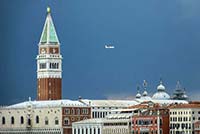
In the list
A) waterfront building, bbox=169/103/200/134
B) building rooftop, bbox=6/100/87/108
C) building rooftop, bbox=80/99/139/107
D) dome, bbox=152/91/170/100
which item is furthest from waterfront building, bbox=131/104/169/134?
dome, bbox=152/91/170/100

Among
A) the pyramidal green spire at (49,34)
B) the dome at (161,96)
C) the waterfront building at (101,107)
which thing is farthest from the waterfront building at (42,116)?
the dome at (161,96)

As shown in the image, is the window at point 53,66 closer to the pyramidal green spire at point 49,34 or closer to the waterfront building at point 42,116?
the pyramidal green spire at point 49,34

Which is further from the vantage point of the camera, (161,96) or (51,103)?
(161,96)

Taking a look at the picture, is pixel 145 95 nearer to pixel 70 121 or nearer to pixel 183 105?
pixel 70 121

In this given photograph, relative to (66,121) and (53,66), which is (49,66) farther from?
(66,121)

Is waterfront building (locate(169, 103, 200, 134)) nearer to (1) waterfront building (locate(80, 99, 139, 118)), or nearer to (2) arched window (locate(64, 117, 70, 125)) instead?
(2) arched window (locate(64, 117, 70, 125))

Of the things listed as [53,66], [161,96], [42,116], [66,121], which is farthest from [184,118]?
[161,96]

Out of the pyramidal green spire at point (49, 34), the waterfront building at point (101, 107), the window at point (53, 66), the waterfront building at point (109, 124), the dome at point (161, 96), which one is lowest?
the waterfront building at point (109, 124)

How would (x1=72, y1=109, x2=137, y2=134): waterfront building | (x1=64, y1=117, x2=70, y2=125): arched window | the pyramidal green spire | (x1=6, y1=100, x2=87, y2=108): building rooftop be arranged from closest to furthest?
(x1=72, y1=109, x2=137, y2=134): waterfront building < (x1=64, y1=117, x2=70, y2=125): arched window < (x1=6, y1=100, x2=87, y2=108): building rooftop < the pyramidal green spire
